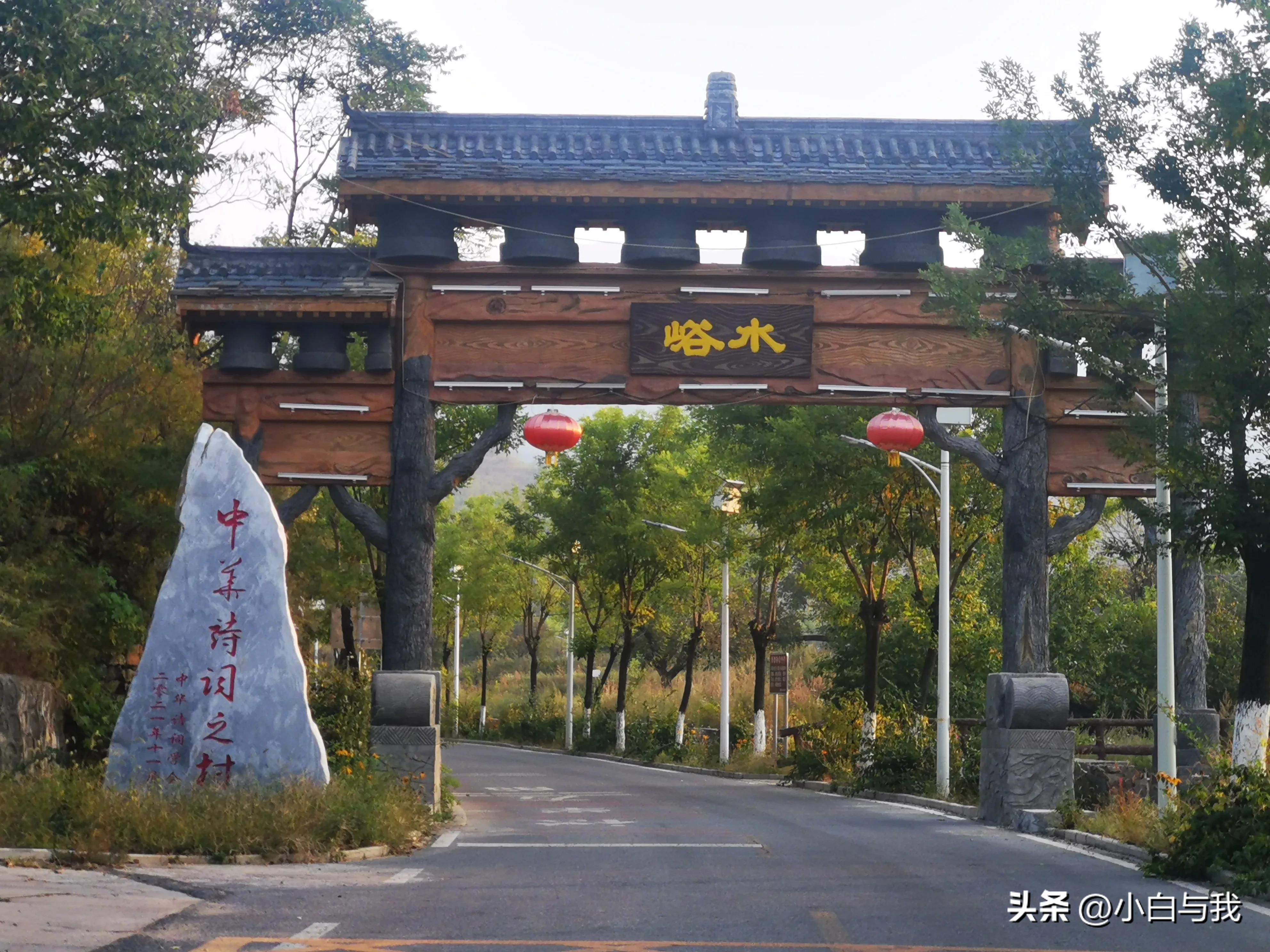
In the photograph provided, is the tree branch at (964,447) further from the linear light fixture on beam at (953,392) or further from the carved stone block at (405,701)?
the carved stone block at (405,701)

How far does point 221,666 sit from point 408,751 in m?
3.01

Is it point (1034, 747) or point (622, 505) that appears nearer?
point (1034, 747)

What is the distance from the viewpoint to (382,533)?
1820 cm

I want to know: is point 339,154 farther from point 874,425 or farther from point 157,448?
point 874,425

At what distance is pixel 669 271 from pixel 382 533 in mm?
4568

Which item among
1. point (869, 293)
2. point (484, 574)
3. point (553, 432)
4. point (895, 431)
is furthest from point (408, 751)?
point (484, 574)

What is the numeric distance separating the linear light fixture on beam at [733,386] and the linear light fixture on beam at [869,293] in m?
1.35

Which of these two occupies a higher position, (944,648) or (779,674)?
(944,648)

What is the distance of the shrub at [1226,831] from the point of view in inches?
468

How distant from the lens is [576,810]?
21.1 m

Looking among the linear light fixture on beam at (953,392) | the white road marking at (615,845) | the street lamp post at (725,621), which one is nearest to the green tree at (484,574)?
the street lamp post at (725,621)

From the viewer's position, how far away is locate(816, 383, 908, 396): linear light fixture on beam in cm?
1850

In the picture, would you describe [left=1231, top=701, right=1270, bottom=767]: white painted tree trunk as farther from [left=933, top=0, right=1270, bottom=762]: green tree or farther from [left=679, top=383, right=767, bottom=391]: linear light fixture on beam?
[left=679, top=383, right=767, bottom=391]: linear light fixture on beam

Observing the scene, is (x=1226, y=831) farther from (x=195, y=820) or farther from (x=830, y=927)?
(x=195, y=820)
